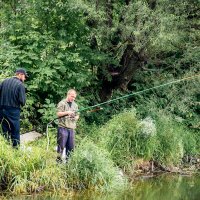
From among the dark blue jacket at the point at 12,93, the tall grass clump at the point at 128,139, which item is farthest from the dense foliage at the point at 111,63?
the dark blue jacket at the point at 12,93

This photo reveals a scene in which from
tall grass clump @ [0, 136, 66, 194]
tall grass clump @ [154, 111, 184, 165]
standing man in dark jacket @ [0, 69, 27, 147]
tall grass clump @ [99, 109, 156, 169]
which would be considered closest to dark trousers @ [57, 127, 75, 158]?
tall grass clump @ [0, 136, 66, 194]

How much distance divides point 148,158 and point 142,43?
285 cm

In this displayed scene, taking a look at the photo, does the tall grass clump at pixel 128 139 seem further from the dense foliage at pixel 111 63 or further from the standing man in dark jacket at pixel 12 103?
the standing man in dark jacket at pixel 12 103

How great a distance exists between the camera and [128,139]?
12.1 metres

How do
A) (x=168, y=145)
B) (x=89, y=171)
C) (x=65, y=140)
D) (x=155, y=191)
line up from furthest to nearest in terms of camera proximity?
(x=168, y=145) < (x=155, y=191) < (x=65, y=140) < (x=89, y=171)

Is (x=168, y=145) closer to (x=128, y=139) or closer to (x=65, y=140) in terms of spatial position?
(x=128, y=139)

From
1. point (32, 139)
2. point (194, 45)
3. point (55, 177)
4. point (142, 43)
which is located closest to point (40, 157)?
point (55, 177)

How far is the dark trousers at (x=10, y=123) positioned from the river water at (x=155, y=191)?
1368 millimetres

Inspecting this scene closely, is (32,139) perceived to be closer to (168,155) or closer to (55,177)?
(55,177)

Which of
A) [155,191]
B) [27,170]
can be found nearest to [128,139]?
[155,191]

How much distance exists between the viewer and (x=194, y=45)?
14344 mm

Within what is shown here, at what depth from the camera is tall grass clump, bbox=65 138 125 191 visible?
9.73 meters

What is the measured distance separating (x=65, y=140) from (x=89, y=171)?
3.01 ft

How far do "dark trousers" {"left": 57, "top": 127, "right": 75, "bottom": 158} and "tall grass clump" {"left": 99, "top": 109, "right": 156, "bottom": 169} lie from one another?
1.50 m
